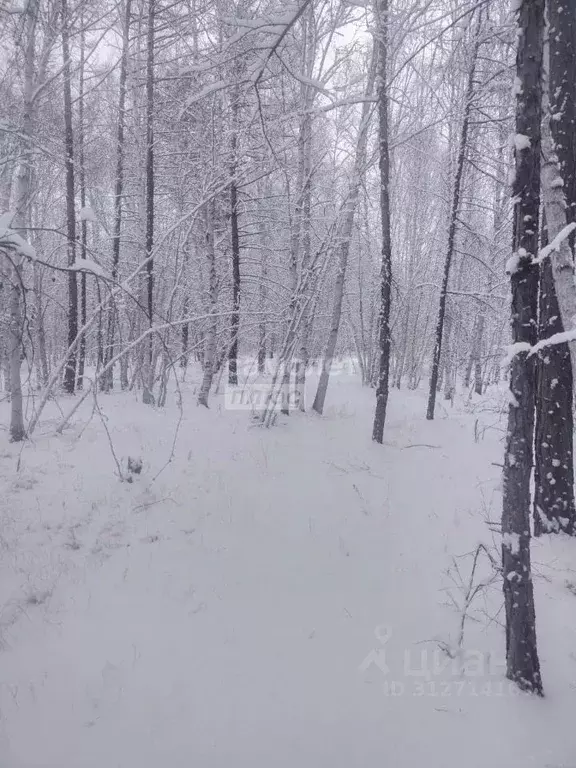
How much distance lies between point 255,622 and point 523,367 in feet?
10.3

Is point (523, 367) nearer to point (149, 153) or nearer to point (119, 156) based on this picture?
point (149, 153)

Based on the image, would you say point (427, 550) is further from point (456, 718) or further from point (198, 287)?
point (198, 287)

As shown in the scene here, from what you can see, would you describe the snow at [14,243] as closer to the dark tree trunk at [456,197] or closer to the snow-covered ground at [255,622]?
the snow-covered ground at [255,622]

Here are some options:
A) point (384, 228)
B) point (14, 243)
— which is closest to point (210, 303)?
point (384, 228)

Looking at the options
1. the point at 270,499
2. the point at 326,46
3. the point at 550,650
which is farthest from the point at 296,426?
the point at 326,46

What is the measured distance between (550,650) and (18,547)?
5259 millimetres

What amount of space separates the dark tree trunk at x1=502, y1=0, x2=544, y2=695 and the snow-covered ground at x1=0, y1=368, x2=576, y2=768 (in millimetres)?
348

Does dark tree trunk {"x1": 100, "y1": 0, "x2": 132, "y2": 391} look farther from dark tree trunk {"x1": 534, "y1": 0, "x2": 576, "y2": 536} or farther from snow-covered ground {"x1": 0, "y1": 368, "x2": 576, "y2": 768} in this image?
dark tree trunk {"x1": 534, "y1": 0, "x2": 576, "y2": 536}

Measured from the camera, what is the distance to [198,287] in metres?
14.0

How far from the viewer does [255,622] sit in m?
3.99

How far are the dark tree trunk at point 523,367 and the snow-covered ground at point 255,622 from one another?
348 millimetres

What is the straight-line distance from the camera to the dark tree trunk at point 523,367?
9.00ft

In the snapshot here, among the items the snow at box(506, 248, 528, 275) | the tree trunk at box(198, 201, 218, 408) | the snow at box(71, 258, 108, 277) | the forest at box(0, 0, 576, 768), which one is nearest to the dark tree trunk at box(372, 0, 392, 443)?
the forest at box(0, 0, 576, 768)

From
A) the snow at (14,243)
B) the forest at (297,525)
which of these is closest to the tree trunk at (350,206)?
the forest at (297,525)
